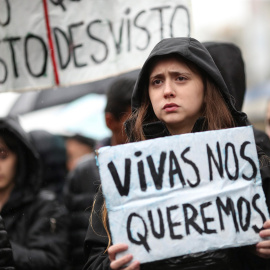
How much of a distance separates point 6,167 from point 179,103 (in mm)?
1889

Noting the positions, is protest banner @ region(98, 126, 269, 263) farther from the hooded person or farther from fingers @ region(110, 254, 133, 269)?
the hooded person

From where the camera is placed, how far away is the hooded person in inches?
164

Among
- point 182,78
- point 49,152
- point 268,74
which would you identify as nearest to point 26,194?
point 182,78

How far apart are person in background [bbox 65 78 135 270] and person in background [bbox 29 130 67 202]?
1827mm

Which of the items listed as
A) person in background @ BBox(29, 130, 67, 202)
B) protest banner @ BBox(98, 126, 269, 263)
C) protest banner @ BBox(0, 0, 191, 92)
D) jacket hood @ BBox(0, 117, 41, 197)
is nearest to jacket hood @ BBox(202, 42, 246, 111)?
protest banner @ BBox(0, 0, 191, 92)

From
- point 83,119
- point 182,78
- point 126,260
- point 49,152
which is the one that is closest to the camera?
point 126,260

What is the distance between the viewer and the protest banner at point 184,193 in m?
2.63

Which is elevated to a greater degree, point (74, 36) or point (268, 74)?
point (268, 74)

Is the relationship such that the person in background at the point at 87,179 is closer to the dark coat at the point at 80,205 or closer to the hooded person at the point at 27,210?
the dark coat at the point at 80,205

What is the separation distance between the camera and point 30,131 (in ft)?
24.8

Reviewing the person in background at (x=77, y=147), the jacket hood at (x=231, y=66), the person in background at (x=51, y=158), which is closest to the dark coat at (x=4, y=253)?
the jacket hood at (x=231, y=66)

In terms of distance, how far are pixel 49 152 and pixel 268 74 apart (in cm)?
2911

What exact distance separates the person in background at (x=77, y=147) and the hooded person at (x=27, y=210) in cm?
279

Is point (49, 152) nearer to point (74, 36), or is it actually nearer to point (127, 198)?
point (74, 36)
